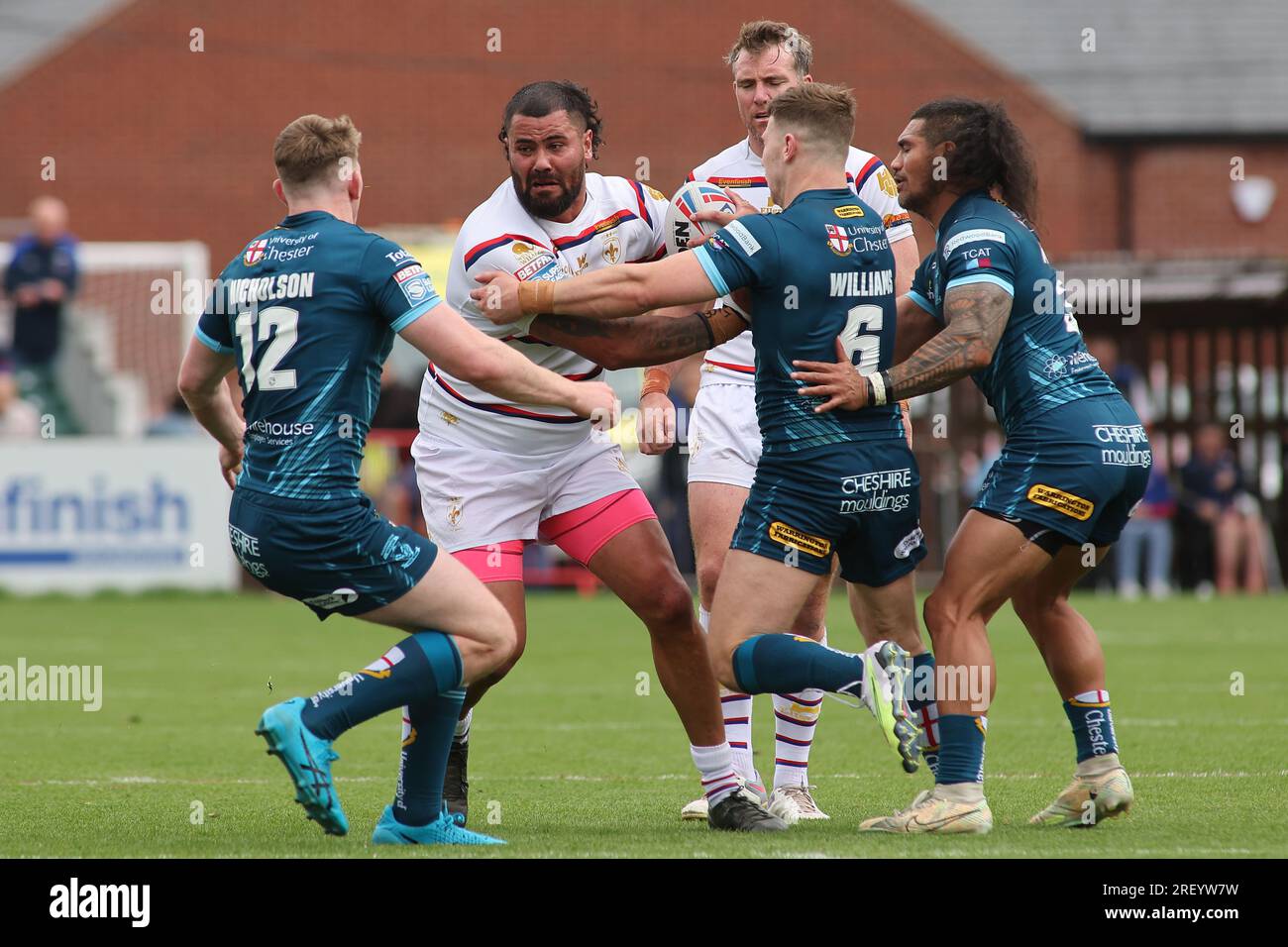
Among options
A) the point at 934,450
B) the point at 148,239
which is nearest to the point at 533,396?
the point at 934,450

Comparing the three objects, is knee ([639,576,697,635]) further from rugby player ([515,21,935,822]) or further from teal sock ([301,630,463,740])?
teal sock ([301,630,463,740])

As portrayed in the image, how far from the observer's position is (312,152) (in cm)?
588

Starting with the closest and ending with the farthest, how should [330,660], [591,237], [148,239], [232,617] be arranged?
1. [591,237]
2. [330,660]
3. [232,617]
4. [148,239]

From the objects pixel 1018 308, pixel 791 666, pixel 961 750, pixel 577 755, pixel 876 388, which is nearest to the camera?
pixel 791 666

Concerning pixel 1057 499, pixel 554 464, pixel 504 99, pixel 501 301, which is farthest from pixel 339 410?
pixel 504 99

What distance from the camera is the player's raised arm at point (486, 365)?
5.75 metres

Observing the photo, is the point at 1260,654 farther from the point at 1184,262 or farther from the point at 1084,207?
the point at 1084,207

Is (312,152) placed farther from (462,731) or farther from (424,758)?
(462,731)

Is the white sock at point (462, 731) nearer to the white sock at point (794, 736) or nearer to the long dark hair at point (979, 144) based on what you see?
the white sock at point (794, 736)

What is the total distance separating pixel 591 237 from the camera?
7047mm

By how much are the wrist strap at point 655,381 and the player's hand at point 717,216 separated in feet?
1.83

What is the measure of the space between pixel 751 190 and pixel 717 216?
0.92m

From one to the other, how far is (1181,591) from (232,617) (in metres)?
10.6

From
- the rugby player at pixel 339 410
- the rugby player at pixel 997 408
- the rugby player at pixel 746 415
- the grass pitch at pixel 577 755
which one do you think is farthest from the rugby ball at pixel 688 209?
the grass pitch at pixel 577 755
